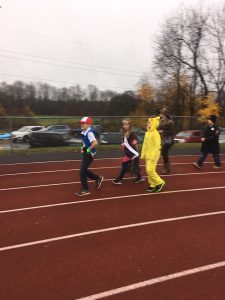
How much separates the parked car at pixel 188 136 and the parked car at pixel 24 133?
8.28 m

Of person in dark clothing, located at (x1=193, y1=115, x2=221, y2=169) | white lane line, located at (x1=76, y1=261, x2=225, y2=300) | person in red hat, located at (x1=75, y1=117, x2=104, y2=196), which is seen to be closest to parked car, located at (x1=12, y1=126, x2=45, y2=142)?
person in dark clothing, located at (x1=193, y1=115, x2=221, y2=169)

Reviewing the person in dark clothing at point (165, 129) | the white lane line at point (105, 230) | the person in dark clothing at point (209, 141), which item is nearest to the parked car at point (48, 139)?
the person in dark clothing at point (209, 141)

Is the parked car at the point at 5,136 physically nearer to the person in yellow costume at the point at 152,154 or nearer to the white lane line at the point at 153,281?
the person in yellow costume at the point at 152,154

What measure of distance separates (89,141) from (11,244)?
3.34 metres

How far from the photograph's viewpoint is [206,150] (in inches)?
501

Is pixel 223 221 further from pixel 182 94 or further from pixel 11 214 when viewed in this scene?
pixel 182 94

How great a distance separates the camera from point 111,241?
5.86 m

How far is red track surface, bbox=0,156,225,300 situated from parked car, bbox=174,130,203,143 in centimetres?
1307

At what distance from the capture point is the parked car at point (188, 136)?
75.9 ft

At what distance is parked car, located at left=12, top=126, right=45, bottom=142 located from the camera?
1644 cm

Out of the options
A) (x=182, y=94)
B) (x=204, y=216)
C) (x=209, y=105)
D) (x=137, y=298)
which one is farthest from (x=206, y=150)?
(x=182, y=94)

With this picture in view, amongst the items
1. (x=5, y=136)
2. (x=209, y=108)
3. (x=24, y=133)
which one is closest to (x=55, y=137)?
(x=24, y=133)

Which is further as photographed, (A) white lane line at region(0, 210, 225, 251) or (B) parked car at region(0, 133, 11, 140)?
(B) parked car at region(0, 133, 11, 140)

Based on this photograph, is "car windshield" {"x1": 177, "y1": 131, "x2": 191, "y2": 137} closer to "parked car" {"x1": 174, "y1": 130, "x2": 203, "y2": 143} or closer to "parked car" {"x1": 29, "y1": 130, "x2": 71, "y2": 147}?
"parked car" {"x1": 174, "y1": 130, "x2": 203, "y2": 143}
